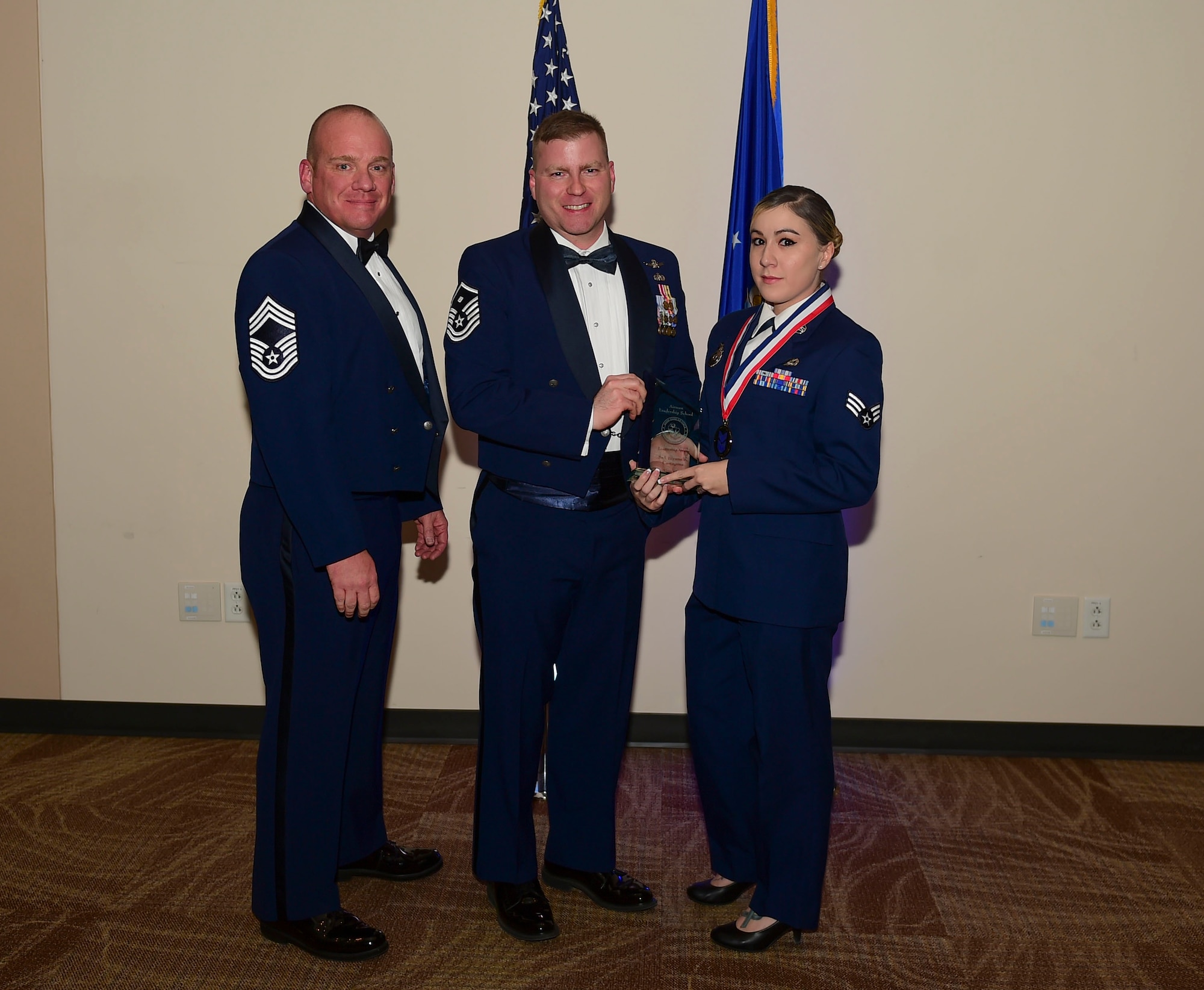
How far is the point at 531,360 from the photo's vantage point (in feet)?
8.27

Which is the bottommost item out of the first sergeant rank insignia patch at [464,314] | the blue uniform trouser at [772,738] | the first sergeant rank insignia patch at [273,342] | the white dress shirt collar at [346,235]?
the blue uniform trouser at [772,738]

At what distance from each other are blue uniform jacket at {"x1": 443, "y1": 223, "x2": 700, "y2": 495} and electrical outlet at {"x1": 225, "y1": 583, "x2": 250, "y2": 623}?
161 centimetres

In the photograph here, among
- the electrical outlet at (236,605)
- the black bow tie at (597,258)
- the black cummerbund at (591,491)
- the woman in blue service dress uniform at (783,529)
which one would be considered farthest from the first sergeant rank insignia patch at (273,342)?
the electrical outlet at (236,605)

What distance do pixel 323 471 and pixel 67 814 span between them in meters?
1.65

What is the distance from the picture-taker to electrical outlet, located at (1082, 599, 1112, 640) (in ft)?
12.1

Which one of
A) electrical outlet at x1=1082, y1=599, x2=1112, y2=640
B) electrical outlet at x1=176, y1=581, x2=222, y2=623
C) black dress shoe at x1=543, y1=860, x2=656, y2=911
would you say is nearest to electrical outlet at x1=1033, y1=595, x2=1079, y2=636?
electrical outlet at x1=1082, y1=599, x2=1112, y2=640

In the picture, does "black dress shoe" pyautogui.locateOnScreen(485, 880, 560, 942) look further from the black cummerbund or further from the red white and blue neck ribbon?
the red white and blue neck ribbon

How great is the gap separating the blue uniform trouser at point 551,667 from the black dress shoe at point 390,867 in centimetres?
31

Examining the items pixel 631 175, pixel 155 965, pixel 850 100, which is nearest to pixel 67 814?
pixel 155 965

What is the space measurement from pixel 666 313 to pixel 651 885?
1.53 m

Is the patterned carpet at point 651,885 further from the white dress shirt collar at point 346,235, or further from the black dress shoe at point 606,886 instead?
the white dress shirt collar at point 346,235

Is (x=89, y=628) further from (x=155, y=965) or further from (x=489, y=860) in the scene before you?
(x=489, y=860)

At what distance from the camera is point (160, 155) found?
3.56 m

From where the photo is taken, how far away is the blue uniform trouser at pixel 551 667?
254 centimetres
